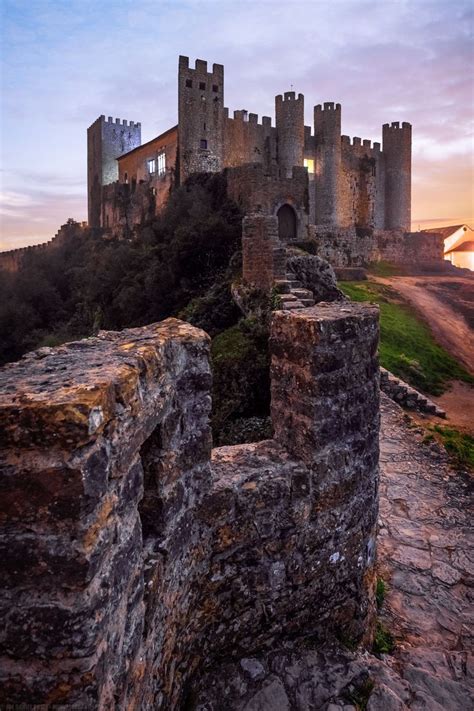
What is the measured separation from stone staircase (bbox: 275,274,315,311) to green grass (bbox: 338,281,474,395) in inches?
111

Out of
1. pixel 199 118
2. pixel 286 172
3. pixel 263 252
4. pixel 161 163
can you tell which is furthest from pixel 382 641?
pixel 161 163

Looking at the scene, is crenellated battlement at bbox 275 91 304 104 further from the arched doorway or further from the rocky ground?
the rocky ground

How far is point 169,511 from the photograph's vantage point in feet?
9.00

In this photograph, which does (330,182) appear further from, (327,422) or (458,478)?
(327,422)

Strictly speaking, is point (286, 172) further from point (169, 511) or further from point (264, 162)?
point (169, 511)

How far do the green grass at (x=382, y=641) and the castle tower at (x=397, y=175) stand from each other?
139 ft

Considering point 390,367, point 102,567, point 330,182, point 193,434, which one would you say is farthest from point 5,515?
point 330,182

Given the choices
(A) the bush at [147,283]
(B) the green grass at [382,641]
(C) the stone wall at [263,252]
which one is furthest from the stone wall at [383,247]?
(B) the green grass at [382,641]

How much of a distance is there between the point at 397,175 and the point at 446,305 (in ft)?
79.2

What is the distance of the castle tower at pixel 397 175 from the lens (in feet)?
139

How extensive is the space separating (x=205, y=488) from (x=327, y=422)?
1.06m

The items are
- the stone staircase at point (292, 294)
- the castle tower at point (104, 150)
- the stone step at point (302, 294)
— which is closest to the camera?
the stone staircase at point (292, 294)

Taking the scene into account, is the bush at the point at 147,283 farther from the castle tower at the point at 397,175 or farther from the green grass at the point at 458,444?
the castle tower at the point at 397,175

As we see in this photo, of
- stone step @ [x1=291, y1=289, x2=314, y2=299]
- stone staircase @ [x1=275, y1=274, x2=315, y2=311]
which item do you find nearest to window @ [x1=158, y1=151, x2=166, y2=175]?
stone staircase @ [x1=275, y1=274, x2=315, y2=311]
